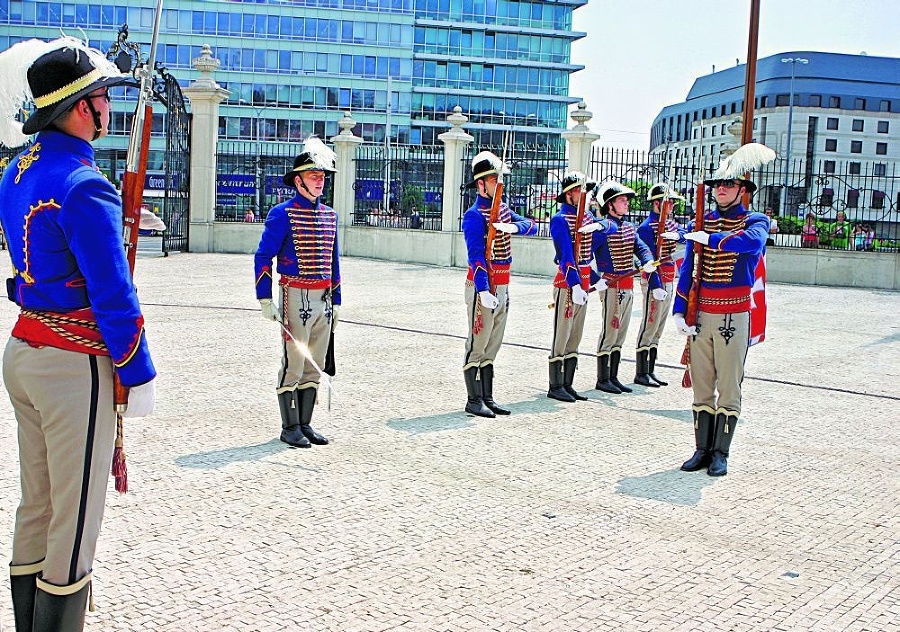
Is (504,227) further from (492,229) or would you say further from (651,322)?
(651,322)

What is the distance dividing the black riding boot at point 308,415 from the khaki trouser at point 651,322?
4.22 meters

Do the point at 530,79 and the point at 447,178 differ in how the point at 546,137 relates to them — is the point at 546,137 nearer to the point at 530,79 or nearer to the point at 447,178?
the point at 530,79

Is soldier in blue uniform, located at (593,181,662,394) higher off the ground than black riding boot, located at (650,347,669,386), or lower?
higher

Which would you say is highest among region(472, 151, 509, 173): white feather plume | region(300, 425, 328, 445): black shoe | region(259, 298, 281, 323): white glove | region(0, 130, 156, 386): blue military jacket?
region(472, 151, 509, 173): white feather plume

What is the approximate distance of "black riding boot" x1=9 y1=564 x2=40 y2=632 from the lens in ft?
12.6

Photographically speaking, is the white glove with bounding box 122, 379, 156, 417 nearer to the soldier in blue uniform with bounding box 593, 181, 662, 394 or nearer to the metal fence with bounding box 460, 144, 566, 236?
the soldier in blue uniform with bounding box 593, 181, 662, 394

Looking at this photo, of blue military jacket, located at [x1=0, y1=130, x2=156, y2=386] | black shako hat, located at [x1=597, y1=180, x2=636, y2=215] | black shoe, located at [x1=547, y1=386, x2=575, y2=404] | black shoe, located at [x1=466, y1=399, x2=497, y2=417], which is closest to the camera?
blue military jacket, located at [x1=0, y1=130, x2=156, y2=386]

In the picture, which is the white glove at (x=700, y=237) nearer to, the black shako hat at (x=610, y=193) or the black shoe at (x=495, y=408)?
the black shoe at (x=495, y=408)

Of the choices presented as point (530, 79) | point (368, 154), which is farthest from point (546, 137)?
point (368, 154)

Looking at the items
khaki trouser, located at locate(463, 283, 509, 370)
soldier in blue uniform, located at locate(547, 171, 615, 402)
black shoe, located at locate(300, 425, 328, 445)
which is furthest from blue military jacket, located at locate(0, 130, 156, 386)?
soldier in blue uniform, located at locate(547, 171, 615, 402)

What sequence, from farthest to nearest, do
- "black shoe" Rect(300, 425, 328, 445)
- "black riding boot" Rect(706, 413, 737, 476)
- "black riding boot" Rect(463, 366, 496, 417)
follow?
"black riding boot" Rect(463, 366, 496, 417) < "black shoe" Rect(300, 425, 328, 445) < "black riding boot" Rect(706, 413, 737, 476)

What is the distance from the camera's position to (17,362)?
371cm

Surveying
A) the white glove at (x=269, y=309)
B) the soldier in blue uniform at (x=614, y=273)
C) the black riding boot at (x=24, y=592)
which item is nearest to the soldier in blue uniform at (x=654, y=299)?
the soldier in blue uniform at (x=614, y=273)

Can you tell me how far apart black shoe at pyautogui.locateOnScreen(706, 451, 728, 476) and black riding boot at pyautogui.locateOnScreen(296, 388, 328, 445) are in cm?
263
